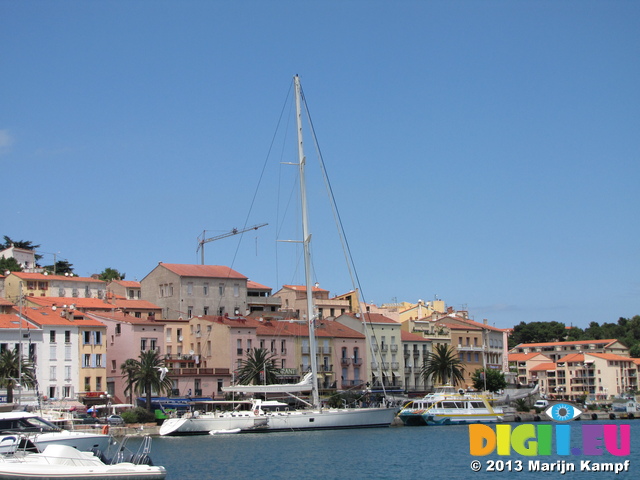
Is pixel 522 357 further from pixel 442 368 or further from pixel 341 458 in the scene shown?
pixel 341 458

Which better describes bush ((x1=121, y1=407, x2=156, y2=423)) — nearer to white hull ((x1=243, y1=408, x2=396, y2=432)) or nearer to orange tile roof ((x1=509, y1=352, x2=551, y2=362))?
white hull ((x1=243, y1=408, x2=396, y2=432))

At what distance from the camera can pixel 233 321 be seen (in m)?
110

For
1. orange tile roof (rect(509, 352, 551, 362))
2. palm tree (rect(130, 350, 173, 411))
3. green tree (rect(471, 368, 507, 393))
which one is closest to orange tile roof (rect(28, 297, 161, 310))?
palm tree (rect(130, 350, 173, 411))

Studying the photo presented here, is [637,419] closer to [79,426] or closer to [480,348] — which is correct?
[480,348]

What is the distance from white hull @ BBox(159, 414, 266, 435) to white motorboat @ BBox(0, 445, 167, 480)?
117 ft

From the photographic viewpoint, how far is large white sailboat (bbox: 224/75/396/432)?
82.5m

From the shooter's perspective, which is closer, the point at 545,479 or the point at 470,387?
the point at 545,479

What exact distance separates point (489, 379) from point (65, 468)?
322 feet

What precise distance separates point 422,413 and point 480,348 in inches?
1612

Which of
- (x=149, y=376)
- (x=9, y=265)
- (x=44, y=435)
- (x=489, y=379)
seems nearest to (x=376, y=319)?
(x=489, y=379)

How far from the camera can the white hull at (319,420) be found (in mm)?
82375

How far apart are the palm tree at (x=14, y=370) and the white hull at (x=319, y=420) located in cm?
2009

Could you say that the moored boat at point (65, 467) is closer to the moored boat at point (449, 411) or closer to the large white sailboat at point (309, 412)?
the large white sailboat at point (309, 412)

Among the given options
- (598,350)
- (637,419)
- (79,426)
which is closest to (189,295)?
(79,426)
